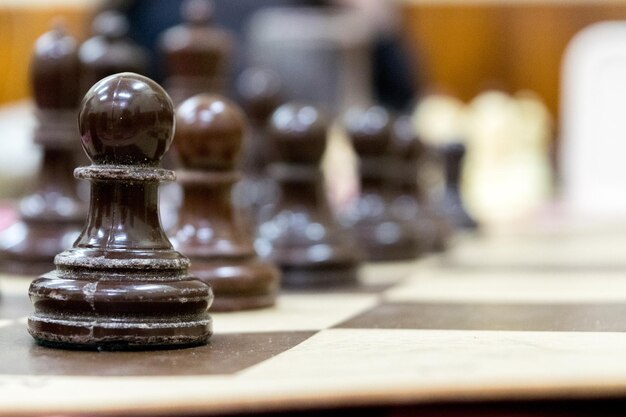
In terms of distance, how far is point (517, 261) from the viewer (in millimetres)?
1875

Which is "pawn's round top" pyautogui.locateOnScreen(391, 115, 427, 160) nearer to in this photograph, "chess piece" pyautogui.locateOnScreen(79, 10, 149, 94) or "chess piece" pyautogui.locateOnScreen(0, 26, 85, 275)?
"chess piece" pyautogui.locateOnScreen(79, 10, 149, 94)

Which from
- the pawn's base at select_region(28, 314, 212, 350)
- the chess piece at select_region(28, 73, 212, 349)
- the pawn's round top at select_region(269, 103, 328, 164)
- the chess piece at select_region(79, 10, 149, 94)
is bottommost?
the pawn's base at select_region(28, 314, 212, 350)

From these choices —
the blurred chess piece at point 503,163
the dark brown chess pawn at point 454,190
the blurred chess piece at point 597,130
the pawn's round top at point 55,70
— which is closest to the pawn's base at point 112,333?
the pawn's round top at point 55,70

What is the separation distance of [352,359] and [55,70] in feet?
2.83

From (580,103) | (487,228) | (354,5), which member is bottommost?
(487,228)

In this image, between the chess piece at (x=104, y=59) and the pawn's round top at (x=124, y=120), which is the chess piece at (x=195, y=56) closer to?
the chess piece at (x=104, y=59)

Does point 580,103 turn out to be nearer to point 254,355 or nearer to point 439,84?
point 439,84

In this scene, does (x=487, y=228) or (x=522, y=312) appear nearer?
(x=522, y=312)

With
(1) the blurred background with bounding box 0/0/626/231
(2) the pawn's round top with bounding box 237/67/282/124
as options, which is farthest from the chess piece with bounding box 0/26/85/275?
(1) the blurred background with bounding box 0/0/626/231

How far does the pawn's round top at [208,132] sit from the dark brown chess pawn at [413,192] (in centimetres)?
87

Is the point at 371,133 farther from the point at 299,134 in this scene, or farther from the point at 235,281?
the point at 235,281

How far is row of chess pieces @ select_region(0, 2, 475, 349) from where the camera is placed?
83 cm

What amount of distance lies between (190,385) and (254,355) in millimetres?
150

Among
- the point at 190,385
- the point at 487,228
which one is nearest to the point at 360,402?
the point at 190,385
